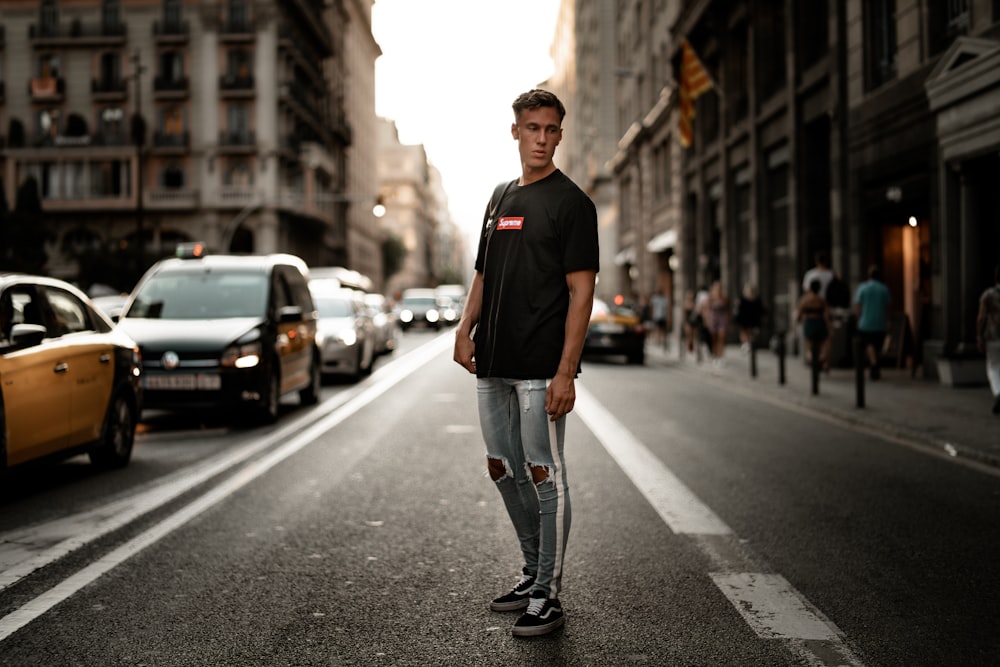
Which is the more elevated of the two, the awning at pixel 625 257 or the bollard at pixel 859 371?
the awning at pixel 625 257

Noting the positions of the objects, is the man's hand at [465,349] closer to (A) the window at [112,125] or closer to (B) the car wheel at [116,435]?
(B) the car wheel at [116,435]

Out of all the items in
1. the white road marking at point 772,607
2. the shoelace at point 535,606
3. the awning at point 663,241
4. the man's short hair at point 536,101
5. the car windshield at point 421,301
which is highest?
the awning at point 663,241

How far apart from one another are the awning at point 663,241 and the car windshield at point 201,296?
2915 cm

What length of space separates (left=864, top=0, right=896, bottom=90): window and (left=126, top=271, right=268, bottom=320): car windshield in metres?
12.2

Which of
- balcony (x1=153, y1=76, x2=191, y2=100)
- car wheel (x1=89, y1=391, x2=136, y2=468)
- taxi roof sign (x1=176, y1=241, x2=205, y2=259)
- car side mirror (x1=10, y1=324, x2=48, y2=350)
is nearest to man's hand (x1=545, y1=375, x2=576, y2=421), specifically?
car side mirror (x1=10, y1=324, x2=48, y2=350)

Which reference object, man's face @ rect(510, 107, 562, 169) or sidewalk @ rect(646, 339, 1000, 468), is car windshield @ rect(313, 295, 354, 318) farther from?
man's face @ rect(510, 107, 562, 169)

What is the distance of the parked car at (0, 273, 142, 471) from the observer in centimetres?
711

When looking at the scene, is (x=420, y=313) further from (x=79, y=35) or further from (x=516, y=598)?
(x=516, y=598)

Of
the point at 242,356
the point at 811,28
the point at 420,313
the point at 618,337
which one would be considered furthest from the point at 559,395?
the point at 420,313

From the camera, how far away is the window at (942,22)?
56.1 ft

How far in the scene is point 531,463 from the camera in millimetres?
4266

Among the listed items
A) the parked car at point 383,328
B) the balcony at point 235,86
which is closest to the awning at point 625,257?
the balcony at point 235,86

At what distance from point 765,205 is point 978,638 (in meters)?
25.0

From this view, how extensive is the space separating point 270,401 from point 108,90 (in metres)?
53.6
